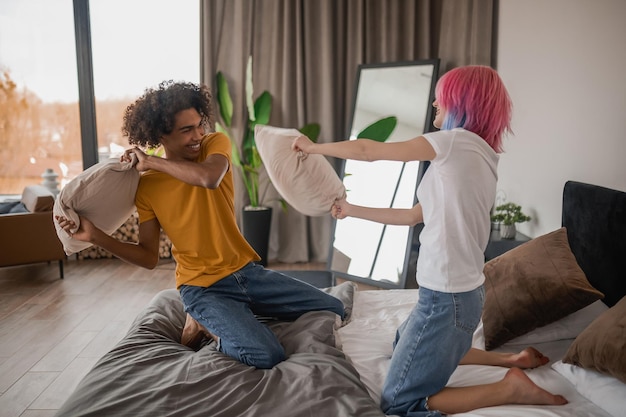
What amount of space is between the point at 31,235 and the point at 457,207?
10.8 feet

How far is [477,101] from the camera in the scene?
4.79ft

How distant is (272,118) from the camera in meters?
4.37

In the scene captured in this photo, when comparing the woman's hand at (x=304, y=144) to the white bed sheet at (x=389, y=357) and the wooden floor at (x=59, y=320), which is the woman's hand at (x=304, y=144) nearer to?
the white bed sheet at (x=389, y=357)

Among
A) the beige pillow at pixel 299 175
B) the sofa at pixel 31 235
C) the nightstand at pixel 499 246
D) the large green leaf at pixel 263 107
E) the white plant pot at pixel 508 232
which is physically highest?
the large green leaf at pixel 263 107

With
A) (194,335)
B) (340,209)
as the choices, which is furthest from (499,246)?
(194,335)

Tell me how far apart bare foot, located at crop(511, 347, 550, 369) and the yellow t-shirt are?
3.38 feet

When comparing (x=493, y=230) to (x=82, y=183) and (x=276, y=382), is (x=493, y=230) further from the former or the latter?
(x=82, y=183)

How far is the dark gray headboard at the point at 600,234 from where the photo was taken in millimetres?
→ 1903

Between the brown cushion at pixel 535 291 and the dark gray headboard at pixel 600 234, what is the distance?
0.12 m

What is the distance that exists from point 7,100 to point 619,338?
472 cm

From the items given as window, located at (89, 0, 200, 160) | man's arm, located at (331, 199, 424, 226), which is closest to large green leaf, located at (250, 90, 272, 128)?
window, located at (89, 0, 200, 160)

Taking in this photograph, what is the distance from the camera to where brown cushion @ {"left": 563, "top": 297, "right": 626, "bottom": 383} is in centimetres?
149

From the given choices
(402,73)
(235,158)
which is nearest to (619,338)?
(402,73)

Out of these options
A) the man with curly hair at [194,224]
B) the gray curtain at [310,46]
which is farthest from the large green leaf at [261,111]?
the man with curly hair at [194,224]
